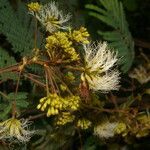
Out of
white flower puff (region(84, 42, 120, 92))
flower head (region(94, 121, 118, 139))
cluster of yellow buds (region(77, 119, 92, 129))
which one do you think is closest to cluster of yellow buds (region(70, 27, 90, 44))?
white flower puff (region(84, 42, 120, 92))

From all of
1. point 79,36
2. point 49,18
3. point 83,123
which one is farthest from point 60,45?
point 83,123

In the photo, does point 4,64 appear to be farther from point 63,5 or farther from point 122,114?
point 122,114

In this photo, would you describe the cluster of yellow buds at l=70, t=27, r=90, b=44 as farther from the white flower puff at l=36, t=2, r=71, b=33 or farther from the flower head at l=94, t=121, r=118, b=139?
the flower head at l=94, t=121, r=118, b=139

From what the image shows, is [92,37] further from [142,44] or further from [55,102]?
[55,102]

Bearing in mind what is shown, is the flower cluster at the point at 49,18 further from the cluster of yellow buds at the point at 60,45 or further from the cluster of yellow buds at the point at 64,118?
the cluster of yellow buds at the point at 64,118

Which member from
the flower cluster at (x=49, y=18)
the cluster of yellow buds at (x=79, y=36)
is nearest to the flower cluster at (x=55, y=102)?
the cluster of yellow buds at (x=79, y=36)

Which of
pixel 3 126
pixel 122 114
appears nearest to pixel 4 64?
pixel 3 126
